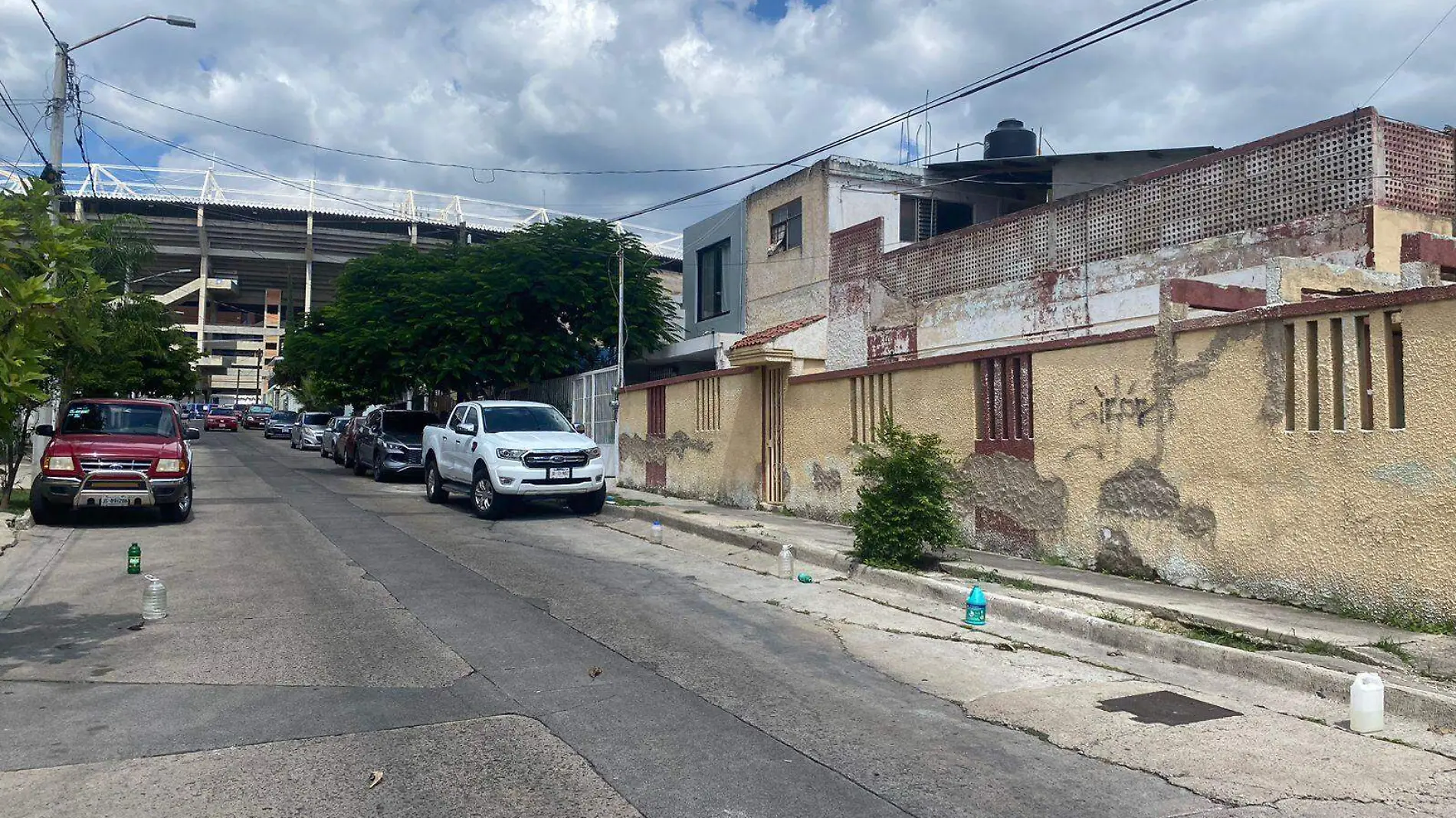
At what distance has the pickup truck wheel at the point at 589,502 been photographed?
55.4 feet

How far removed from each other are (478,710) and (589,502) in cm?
1123

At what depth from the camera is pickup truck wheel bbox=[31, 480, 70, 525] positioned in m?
14.5

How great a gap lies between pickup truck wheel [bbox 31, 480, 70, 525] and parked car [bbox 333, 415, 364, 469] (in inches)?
488

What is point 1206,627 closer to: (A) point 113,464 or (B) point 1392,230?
(B) point 1392,230

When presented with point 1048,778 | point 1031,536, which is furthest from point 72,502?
point 1048,778

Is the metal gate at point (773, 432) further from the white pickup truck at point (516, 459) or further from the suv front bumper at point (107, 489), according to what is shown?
the suv front bumper at point (107, 489)

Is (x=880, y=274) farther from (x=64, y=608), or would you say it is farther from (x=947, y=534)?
(x=64, y=608)

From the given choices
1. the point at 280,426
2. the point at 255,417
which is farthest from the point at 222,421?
the point at 280,426

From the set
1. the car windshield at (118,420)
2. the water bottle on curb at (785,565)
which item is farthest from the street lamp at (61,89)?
the water bottle on curb at (785,565)

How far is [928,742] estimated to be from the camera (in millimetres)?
5387

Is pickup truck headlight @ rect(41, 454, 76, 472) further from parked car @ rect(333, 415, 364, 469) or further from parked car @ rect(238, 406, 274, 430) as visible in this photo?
parked car @ rect(238, 406, 274, 430)

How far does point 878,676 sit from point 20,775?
187 inches

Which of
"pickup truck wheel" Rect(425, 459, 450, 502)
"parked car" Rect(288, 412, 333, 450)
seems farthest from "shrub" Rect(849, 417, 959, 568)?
"parked car" Rect(288, 412, 333, 450)

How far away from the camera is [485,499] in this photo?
16.4 m
